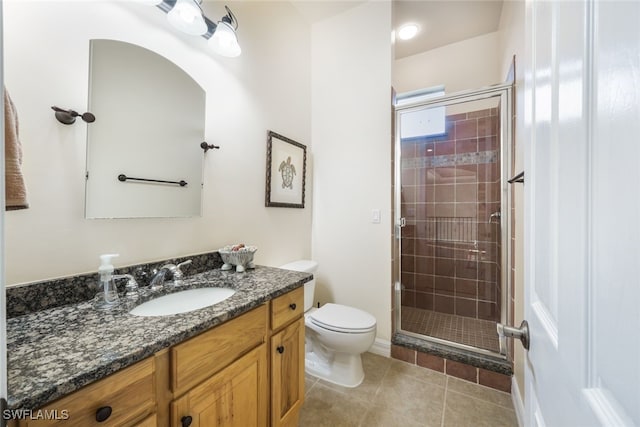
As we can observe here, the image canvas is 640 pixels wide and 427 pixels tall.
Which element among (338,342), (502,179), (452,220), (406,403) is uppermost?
(502,179)

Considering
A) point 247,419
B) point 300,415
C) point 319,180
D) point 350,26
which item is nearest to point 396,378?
point 300,415

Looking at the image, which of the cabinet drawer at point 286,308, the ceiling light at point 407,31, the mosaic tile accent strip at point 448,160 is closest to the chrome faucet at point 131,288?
the cabinet drawer at point 286,308

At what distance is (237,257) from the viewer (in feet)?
4.55

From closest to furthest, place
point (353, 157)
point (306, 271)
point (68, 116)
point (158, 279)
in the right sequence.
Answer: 1. point (68, 116)
2. point (158, 279)
3. point (306, 271)
4. point (353, 157)

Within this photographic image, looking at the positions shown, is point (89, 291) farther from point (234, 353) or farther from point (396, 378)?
point (396, 378)

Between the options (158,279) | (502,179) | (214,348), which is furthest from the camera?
(502,179)

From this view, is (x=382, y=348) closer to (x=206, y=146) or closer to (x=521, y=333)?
(x=521, y=333)

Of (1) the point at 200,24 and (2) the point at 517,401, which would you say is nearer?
(1) the point at 200,24

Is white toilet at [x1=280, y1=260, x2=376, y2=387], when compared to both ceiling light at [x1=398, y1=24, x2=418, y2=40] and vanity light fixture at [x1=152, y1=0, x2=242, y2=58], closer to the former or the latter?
vanity light fixture at [x1=152, y1=0, x2=242, y2=58]

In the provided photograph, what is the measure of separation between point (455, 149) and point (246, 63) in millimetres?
1970

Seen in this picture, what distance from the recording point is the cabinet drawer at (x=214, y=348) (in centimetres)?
73

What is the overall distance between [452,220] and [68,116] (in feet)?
9.06

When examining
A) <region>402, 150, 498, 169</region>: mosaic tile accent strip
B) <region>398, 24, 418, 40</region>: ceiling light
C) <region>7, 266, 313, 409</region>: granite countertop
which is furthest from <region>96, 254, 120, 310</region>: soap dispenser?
<region>398, 24, 418, 40</region>: ceiling light

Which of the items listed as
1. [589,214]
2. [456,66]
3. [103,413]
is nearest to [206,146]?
[103,413]
